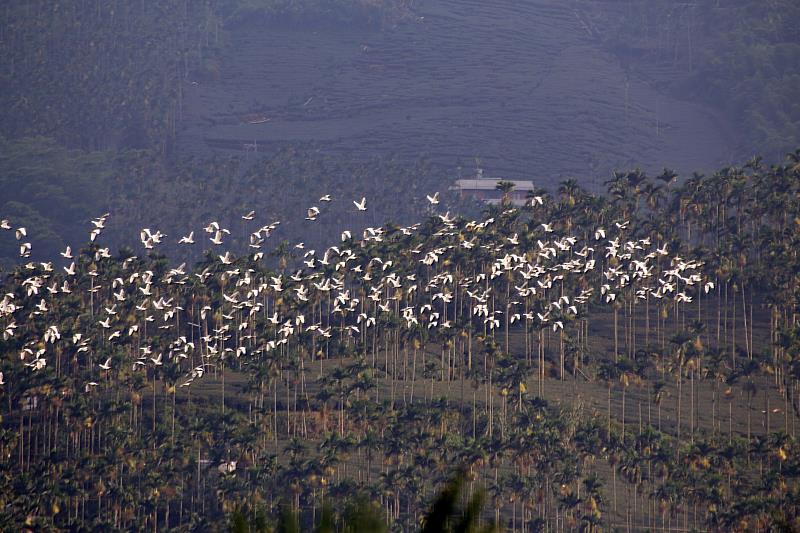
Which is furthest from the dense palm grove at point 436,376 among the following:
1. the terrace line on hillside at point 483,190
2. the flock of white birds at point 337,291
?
the terrace line on hillside at point 483,190

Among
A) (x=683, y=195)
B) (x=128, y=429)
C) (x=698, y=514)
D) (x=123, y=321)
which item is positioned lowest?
(x=698, y=514)

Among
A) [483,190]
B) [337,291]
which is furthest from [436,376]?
[483,190]

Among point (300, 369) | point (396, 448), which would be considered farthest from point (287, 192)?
point (396, 448)

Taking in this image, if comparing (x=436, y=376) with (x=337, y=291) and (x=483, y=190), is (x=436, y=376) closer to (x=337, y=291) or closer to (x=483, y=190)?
(x=337, y=291)

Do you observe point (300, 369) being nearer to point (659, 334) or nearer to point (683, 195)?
point (659, 334)

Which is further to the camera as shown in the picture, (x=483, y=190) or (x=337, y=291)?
(x=483, y=190)

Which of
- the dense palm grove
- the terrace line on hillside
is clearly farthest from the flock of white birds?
the terrace line on hillside
